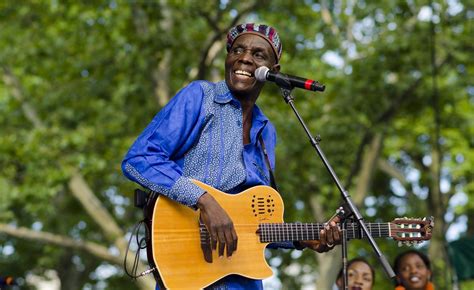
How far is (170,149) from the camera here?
14.9ft

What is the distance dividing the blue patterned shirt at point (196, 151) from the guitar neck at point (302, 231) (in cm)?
24

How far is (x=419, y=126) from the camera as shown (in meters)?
17.9

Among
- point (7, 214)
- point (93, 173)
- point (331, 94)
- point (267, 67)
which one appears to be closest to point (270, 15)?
point (331, 94)

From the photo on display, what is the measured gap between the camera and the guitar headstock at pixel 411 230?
4.68 metres

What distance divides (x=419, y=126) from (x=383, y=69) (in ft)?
11.3

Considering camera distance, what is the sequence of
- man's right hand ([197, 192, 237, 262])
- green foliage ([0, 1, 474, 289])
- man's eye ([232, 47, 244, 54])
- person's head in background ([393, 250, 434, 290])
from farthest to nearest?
green foliage ([0, 1, 474, 289]), person's head in background ([393, 250, 434, 290]), man's eye ([232, 47, 244, 54]), man's right hand ([197, 192, 237, 262])

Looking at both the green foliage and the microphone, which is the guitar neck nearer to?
the microphone

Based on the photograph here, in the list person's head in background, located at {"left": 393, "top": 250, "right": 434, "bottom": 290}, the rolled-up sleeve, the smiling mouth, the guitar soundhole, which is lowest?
the guitar soundhole

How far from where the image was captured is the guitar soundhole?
4.67 metres

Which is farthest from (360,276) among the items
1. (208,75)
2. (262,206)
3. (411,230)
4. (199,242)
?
(208,75)

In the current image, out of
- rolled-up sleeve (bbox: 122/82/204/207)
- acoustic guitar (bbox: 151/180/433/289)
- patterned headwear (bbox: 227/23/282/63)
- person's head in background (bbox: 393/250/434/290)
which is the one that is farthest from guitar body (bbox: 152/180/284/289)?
person's head in background (bbox: 393/250/434/290)

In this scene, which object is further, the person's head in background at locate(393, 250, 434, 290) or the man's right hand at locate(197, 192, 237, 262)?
the person's head in background at locate(393, 250, 434, 290)

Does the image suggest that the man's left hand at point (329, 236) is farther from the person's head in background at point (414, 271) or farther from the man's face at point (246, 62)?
the person's head in background at point (414, 271)

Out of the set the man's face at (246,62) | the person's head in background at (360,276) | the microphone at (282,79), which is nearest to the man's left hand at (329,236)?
the microphone at (282,79)
